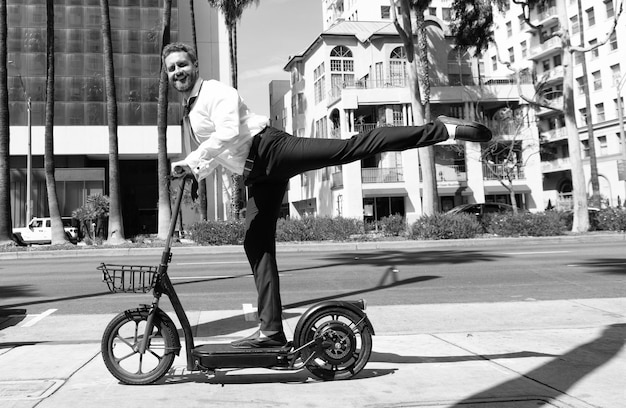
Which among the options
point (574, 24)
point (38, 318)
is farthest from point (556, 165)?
point (38, 318)

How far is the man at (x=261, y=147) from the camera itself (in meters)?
3.55

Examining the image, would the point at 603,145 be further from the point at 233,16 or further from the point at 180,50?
the point at 180,50

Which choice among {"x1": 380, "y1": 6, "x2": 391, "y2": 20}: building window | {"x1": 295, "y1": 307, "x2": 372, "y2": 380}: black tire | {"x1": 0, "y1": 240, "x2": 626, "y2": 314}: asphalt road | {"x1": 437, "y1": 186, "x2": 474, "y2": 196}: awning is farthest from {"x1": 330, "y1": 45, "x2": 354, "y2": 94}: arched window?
{"x1": 295, "y1": 307, "x2": 372, "y2": 380}: black tire

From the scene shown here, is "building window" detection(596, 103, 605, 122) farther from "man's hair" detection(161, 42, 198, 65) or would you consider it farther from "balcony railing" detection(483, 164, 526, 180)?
"man's hair" detection(161, 42, 198, 65)

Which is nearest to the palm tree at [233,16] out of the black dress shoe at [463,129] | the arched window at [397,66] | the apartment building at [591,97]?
the arched window at [397,66]

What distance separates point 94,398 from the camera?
129 inches

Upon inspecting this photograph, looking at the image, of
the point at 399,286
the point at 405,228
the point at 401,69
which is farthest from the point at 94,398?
the point at 401,69

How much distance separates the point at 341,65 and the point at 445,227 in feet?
70.6

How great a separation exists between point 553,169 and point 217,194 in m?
34.4

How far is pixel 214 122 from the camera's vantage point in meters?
3.63

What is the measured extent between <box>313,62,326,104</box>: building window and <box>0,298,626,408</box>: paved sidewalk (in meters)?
35.5

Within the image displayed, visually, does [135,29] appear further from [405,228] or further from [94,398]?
[94,398]

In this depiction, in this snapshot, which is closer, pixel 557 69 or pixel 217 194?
pixel 217 194


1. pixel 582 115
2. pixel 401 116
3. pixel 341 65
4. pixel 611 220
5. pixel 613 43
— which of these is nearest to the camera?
pixel 611 220
